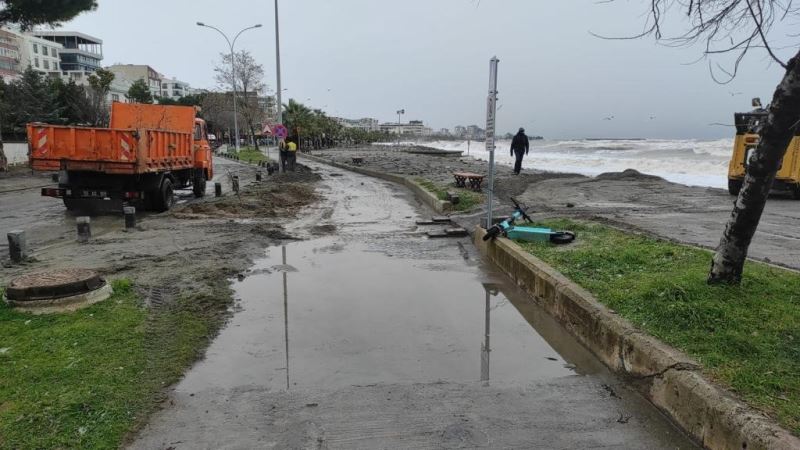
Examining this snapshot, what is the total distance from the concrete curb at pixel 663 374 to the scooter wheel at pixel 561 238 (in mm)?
1889

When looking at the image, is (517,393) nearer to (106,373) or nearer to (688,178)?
(106,373)

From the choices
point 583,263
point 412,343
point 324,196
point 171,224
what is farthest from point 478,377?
point 324,196

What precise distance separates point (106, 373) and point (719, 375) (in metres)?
4.18

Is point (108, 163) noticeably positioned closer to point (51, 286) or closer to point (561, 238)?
point (51, 286)

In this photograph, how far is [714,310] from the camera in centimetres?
424

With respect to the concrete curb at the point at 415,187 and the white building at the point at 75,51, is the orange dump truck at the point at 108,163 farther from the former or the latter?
the white building at the point at 75,51

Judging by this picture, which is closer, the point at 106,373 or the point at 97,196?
the point at 106,373

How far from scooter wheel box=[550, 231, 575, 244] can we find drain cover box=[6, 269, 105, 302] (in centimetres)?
593

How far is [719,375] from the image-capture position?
3.34 meters

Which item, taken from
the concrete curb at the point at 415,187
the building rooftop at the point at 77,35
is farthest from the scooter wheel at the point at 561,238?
the building rooftop at the point at 77,35

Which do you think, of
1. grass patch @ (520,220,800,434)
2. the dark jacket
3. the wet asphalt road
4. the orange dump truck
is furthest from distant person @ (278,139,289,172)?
grass patch @ (520,220,800,434)

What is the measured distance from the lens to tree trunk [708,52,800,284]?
4180mm

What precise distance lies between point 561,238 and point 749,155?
8964mm

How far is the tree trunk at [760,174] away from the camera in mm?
4180
